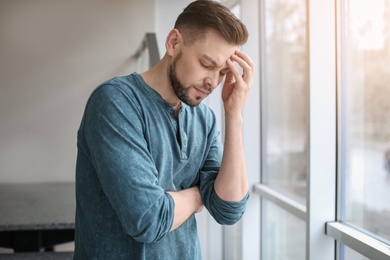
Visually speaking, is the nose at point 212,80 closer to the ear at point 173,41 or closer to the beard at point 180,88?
the beard at point 180,88

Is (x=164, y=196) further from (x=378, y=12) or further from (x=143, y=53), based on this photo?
(x=143, y=53)

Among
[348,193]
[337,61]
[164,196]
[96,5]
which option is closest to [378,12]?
[337,61]

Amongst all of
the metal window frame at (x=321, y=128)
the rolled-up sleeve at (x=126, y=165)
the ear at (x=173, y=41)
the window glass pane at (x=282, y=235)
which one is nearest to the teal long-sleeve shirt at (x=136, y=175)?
the rolled-up sleeve at (x=126, y=165)

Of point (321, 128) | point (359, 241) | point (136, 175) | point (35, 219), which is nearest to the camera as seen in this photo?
point (136, 175)

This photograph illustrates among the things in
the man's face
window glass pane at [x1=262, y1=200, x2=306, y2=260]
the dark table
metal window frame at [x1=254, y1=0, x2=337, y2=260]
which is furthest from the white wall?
the man's face

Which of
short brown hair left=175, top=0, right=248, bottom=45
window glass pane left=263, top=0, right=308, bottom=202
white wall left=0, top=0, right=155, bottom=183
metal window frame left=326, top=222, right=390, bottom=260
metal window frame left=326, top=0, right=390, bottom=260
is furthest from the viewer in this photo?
white wall left=0, top=0, right=155, bottom=183

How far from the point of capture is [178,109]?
107 centimetres

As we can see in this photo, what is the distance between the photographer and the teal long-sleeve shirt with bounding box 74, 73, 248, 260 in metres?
0.88

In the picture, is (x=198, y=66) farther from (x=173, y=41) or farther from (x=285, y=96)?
(x=285, y=96)

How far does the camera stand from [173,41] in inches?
40.6

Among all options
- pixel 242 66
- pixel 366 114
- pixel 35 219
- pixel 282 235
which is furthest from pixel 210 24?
pixel 282 235

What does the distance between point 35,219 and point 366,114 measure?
60.5 inches

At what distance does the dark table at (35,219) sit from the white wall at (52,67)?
1.48 feet

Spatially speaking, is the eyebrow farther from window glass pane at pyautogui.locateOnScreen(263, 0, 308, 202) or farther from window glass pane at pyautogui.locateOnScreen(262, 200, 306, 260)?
window glass pane at pyautogui.locateOnScreen(262, 200, 306, 260)
